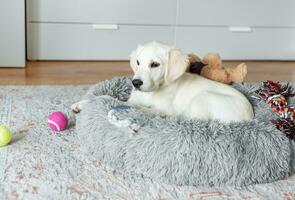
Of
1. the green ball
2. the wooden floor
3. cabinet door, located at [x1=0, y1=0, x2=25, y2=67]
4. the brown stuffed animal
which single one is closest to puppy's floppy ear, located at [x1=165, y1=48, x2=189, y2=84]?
the brown stuffed animal

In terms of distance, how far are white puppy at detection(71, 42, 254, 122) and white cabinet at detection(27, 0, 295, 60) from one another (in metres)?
1.56

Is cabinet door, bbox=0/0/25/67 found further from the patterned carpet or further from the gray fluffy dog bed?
the gray fluffy dog bed

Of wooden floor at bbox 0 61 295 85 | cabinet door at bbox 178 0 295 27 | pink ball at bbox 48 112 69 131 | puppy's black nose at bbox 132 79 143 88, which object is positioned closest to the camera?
puppy's black nose at bbox 132 79 143 88

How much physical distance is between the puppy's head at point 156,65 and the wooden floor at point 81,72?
1.12 meters

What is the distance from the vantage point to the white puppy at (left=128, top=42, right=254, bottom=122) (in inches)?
82.7

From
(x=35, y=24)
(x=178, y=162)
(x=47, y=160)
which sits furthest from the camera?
(x=35, y=24)

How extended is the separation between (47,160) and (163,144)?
1.65 feet

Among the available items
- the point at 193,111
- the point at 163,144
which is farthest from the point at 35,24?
the point at 163,144

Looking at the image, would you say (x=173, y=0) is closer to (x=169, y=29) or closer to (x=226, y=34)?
(x=169, y=29)

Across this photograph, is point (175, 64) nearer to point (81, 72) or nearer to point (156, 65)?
point (156, 65)

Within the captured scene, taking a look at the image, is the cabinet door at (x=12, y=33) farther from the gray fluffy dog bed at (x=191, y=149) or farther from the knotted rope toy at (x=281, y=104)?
the knotted rope toy at (x=281, y=104)

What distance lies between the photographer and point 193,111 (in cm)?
216

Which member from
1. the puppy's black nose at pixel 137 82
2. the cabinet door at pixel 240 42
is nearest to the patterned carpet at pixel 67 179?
the puppy's black nose at pixel 137 82

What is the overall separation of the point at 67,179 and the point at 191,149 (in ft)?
1.63
